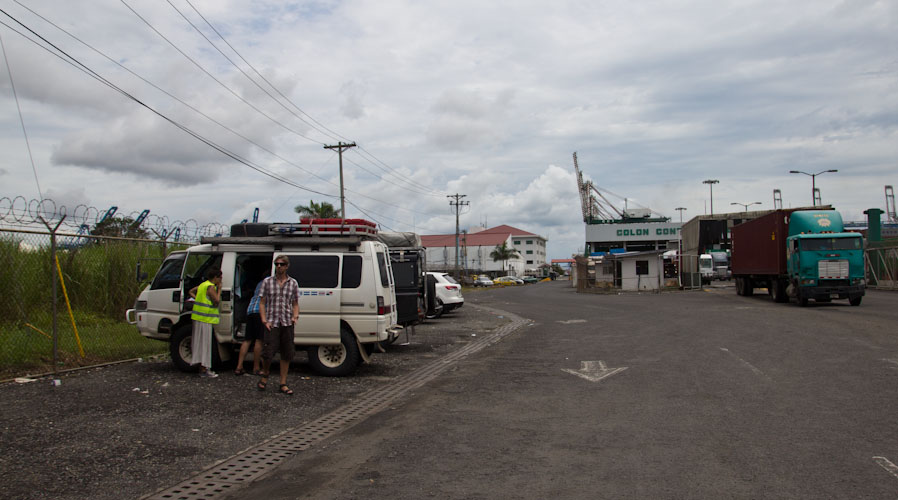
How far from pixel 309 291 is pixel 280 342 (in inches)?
48.8

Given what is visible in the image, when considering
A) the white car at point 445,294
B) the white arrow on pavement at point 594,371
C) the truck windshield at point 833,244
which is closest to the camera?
the white arrow on pavement at point 594,371

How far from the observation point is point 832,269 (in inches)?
894

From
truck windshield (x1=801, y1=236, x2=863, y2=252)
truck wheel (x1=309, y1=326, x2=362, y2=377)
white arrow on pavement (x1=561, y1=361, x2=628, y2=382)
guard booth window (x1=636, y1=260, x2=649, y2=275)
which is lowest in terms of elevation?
white arrow on pavement (x1=561, y1=361, x2=628, y2=382)

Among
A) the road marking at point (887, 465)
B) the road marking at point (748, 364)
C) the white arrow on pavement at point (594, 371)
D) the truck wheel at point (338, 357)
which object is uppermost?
the truck wheel at point (338, 357)

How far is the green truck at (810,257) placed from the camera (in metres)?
22.7

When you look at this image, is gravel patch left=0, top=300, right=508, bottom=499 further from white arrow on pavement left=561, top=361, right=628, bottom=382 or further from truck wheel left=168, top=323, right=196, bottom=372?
white arrow on pavement left=561, top=361, right=628, bottom=382

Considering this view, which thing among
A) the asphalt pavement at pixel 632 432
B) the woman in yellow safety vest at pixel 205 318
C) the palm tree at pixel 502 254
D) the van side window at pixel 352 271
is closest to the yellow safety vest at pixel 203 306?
the woman in yellow safety vest at pixel 205 318

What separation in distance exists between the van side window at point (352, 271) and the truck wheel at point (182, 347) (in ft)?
8.20

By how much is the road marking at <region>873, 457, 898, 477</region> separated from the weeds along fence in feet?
31.1

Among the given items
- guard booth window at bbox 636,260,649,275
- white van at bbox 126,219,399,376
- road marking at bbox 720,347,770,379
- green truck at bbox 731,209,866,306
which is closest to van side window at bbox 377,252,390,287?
white van at bbox 126,219,399,376

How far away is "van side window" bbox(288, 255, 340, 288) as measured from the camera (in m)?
9.80

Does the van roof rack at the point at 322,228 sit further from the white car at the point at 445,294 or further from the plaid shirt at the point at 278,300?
the white car at the point at 445,294

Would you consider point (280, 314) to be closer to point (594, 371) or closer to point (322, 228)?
point (322, 228)

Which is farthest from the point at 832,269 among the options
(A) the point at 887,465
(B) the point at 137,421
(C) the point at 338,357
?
(B) the point at 137,421
